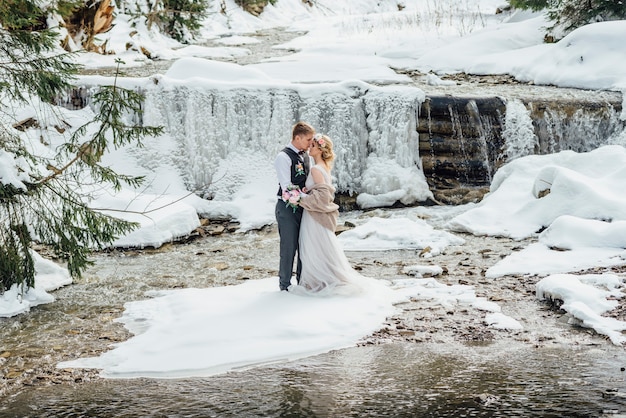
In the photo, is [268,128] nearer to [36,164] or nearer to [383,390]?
[36,164]

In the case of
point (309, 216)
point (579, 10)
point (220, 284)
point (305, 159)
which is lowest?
point (220, 284)

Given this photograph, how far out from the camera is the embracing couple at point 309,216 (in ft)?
24.1

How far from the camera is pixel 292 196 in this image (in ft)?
24.0

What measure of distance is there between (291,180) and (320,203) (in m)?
0.37

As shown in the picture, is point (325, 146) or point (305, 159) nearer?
point (325, 146)

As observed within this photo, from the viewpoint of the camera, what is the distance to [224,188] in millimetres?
13227

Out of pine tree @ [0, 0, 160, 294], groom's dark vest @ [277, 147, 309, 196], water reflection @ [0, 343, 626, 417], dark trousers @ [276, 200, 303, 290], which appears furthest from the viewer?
dark trousers @ [276, 200, 303, 290]

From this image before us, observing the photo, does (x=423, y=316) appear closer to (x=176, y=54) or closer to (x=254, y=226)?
(x=254, y=226)

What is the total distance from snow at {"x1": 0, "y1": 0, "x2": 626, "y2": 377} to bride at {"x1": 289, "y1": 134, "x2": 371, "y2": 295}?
208 mm

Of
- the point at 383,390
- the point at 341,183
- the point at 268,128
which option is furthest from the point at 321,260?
the point at 268,128

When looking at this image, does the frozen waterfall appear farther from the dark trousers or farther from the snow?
the dark trousers

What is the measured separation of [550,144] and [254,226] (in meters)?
5.43

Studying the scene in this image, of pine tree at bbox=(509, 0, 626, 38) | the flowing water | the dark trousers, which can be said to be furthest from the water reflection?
pine tree at bbox=(509, 0, 626, 38)

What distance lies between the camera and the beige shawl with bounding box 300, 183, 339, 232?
7.37 m
